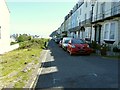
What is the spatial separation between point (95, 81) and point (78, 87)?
4.00 ft

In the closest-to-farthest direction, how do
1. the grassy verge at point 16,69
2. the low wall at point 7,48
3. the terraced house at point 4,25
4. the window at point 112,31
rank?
1. the grassy verge at point 16,69
2. the window at point 112,31
3. the low wall at point 7,48
4. the terraced house at point 4,25

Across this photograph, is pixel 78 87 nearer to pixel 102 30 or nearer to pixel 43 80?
pixel 43 80

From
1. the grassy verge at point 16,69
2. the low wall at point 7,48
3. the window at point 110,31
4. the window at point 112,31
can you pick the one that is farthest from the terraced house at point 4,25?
the window at point 112,31

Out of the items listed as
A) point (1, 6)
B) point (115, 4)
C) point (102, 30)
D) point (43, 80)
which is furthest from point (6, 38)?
point (43, 80)

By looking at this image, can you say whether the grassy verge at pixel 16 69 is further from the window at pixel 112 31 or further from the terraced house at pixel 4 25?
the window at pixel 112 31

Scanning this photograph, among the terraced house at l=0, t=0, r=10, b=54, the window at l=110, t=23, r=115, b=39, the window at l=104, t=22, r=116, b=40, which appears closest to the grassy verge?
the terraced house at l=0, t=0, r=10, b=54

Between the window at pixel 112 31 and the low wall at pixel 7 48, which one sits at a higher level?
the window at pixel 112 31

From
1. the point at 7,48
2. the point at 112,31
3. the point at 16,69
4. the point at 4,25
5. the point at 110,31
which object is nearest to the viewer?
the point at 16,69

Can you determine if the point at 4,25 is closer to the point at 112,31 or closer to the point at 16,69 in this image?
the point at 112,31

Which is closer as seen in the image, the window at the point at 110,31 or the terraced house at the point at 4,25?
the window at the point at 110,31

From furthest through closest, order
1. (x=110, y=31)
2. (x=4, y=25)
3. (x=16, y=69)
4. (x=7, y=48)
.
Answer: (x=4, y=25) < (x=7, y=48) < (x=110, y=31) < (x=16, y=69)

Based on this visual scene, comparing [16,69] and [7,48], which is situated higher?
[16,69]

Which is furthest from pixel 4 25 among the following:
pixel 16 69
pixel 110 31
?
pixel 16 69

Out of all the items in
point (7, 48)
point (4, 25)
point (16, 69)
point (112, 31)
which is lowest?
point (7, 48)
